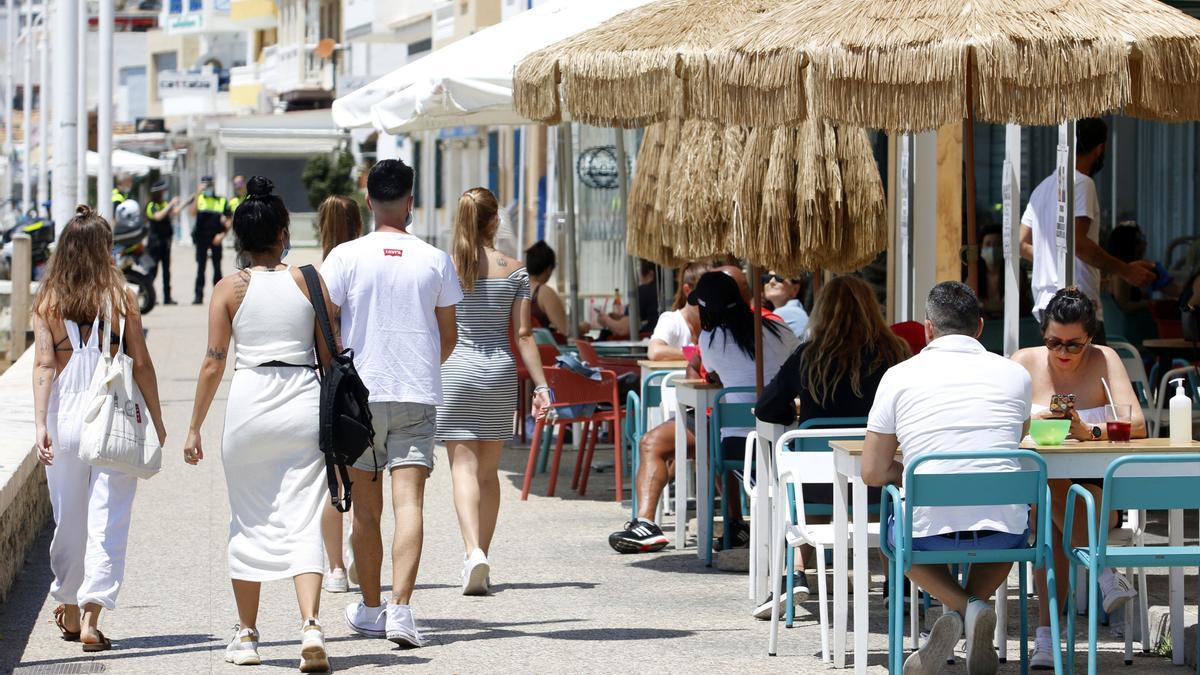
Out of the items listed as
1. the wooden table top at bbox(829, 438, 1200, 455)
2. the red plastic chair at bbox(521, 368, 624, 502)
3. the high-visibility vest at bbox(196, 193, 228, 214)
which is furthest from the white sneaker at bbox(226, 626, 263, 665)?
the high-visibility vest at bbox(196, 193, 228, 214)

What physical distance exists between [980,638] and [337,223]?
10.6ft

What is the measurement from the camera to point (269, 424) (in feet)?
20.8

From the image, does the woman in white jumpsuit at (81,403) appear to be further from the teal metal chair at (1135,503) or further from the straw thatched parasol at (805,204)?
the teal metal chair at (1135,503)

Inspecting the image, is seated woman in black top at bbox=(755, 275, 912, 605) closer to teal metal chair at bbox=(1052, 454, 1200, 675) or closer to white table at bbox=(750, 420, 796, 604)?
white table at bbox=(750, 420, 796, 604)

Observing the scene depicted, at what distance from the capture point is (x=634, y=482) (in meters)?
9.30

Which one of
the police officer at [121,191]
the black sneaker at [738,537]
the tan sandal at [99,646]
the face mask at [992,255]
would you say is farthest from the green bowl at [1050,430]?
the police officer at [121,191]

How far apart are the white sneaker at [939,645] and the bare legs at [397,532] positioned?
186 cm

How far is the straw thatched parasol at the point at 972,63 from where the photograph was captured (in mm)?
6496

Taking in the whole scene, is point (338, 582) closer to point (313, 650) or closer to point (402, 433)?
point (402, 433)

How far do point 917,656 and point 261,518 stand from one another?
7.11 feet

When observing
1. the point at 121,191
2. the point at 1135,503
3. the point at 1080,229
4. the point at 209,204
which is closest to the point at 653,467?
the point at 1080,229

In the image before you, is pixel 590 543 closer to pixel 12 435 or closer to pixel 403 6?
pixel 12 435

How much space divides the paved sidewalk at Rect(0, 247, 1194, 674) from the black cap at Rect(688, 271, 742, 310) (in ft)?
3.81

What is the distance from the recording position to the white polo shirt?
5906 millimetres
